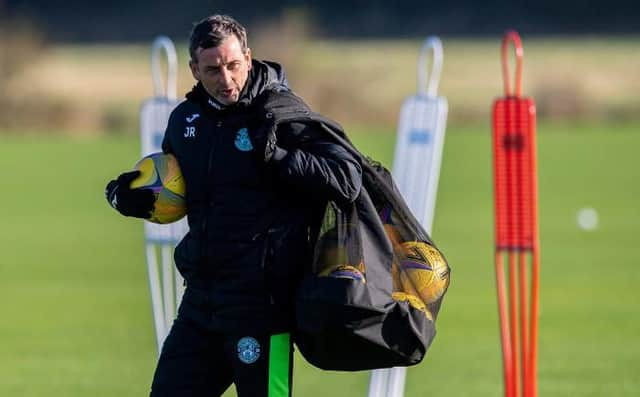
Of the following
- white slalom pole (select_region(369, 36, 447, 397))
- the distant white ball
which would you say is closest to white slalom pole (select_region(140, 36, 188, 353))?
white slalom pole (select_region(369, 36, 447, 397))

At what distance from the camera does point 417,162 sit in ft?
21.0

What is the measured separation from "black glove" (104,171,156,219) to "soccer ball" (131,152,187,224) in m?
0.02

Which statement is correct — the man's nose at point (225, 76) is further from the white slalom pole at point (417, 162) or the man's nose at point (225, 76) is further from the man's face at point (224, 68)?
the white slalom pole at point (417, 162)

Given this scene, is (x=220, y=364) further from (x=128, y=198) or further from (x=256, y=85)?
(x=256, y=85)

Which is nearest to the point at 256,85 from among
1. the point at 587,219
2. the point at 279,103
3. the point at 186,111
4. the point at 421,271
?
the point at 279,103

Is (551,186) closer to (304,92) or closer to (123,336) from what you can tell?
(123,336)

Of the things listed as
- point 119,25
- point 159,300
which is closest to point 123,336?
point 159,300

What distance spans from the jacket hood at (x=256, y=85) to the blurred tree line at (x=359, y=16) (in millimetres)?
50344

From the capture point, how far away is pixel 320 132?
530 cm

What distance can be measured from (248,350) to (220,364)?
22 centimetres

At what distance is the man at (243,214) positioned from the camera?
17.0 feet

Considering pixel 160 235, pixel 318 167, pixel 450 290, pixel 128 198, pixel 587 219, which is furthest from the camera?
pixel 587 219

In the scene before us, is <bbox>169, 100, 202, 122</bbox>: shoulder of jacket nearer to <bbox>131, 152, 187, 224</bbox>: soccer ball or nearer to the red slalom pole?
<bbox>131, 152, 187, 224</bbox>: soccer ball

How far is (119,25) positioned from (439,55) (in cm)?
5432
